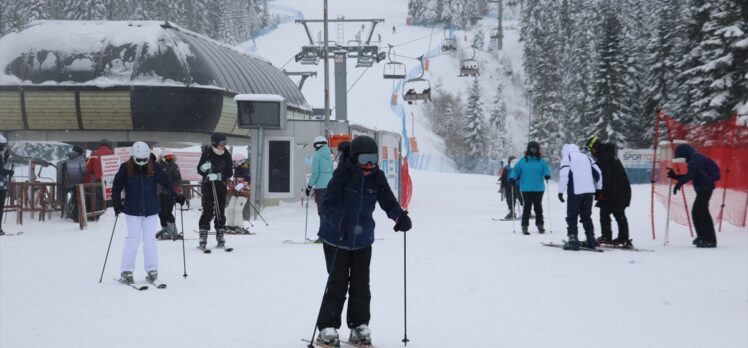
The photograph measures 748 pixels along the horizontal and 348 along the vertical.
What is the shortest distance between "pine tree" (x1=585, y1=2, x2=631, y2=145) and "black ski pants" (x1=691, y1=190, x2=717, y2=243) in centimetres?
4003

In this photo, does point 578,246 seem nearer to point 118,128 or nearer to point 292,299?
point 292,299

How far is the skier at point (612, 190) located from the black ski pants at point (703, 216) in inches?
43.0

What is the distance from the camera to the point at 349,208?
516 cm

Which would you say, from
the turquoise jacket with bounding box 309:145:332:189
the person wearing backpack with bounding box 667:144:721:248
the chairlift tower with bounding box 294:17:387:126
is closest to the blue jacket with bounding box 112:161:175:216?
the turquoise jacket with bounding box 309:145:332:189

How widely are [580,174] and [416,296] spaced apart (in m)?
5.12

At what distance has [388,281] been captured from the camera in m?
8.21

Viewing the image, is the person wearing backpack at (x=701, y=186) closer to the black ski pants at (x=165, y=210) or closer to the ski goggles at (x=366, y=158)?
the ski goggles at (x=366, y=158)

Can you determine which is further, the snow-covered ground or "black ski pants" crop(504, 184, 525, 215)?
"black ski pants" crop(504, 184, 525, 215)

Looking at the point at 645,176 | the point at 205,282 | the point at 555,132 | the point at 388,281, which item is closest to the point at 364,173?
the point at 388,281

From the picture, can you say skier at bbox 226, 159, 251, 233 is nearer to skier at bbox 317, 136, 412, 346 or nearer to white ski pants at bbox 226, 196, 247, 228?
white ski pants at bbox 226, 196, 247, 228

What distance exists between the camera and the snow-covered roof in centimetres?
2459

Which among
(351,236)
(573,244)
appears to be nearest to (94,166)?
(573,244)

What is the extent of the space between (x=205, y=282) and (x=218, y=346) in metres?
3.23

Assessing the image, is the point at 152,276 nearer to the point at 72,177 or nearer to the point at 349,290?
the point at 349,290
